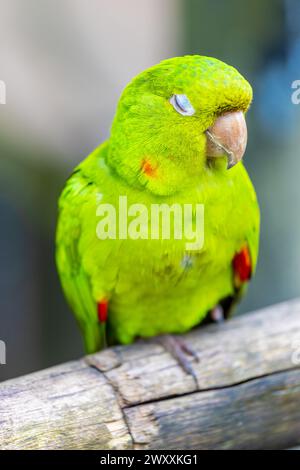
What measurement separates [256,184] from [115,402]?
88 cm

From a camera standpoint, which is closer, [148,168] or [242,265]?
[148,168]

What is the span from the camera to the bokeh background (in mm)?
2373

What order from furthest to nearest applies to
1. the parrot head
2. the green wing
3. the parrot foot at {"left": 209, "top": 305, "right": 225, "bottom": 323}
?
the parrot foot at {"left": 209, "top": 305, "right": 225, "bottom": 323}, the green wing, the parrot head

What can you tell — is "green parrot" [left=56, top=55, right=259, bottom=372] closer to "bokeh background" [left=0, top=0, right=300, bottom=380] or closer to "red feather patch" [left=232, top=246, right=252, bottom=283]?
"red feather patch" [left=232, top=246, right=252, bottom=283]

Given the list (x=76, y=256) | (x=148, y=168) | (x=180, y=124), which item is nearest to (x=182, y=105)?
(x=180, y=124)

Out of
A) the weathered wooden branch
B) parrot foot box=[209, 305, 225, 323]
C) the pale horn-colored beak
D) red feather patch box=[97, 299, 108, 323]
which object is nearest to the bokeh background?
parrot foot box=[209, 305, 225, 323]

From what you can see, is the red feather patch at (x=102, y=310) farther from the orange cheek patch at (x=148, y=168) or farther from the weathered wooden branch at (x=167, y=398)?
the orange cheek patch at (x=148, y=168)

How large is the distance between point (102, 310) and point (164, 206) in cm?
37

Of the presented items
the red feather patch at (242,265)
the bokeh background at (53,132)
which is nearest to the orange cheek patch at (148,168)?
the red feather patch at (242,265)

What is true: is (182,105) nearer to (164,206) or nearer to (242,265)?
(164,206)

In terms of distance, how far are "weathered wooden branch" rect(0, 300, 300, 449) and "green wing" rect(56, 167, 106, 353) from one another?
0.11 metres

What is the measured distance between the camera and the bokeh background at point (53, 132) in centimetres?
237

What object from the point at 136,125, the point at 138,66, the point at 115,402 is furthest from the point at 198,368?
the point at 138,66

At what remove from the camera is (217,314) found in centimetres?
178
